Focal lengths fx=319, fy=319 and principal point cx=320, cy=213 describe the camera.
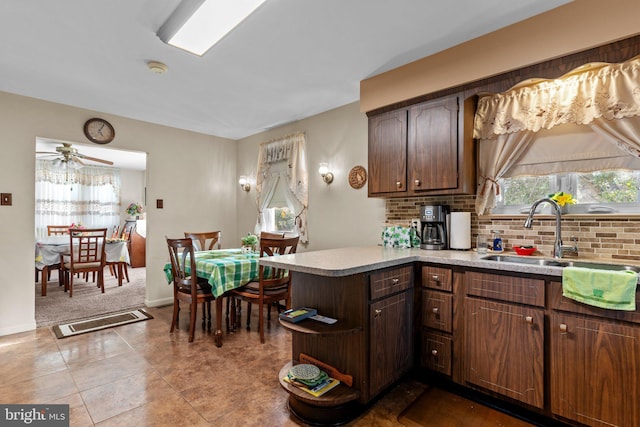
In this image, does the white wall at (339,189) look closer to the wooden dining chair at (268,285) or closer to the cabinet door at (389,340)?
the wooden dining chair at (268,285)

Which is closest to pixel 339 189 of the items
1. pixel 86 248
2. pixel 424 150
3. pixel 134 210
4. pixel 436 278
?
pixel 424 150

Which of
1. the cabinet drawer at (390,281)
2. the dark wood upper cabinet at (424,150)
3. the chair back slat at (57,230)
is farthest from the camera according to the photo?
the chair back slat at (57,230)

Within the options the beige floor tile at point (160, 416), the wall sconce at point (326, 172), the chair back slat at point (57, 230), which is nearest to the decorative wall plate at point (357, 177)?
the wall sconce at point (326, 172)

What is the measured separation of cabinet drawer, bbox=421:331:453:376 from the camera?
7.11ft

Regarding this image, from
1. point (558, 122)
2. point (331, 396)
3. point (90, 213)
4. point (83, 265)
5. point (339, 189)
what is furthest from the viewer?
point (90, 213)

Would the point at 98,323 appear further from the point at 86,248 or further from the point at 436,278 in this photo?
the point at 436,278

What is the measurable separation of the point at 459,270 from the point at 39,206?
830 cm

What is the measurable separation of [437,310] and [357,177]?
1677mm

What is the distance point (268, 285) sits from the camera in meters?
3.06

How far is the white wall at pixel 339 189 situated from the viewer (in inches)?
133

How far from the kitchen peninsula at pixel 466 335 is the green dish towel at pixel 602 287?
0.21 feet

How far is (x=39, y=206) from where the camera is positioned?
6.75 m

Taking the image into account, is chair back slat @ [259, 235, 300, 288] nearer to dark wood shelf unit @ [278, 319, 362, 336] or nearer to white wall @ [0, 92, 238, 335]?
dark wood shelf unit @ [278, 319, 362, 336]

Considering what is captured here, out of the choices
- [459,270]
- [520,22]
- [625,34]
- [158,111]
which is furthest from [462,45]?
[158,111]
